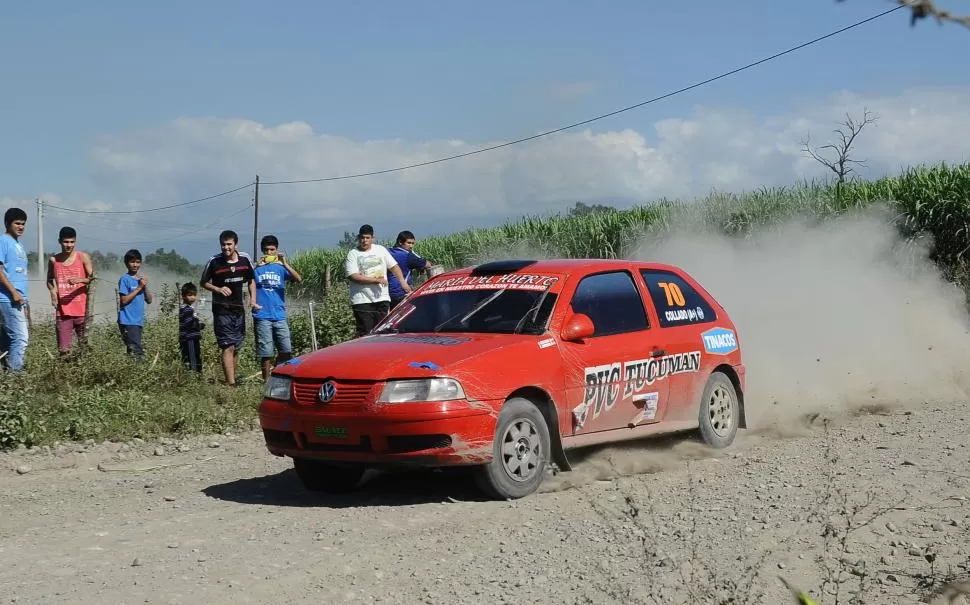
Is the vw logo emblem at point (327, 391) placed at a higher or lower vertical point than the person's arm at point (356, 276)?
lower

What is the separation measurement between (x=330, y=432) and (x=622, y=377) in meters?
2.31

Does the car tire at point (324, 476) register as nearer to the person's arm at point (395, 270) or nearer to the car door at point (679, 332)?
the car door at point (679, 332)

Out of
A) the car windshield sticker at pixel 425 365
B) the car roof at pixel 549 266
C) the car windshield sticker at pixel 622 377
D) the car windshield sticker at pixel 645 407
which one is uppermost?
the car roof at pixel 549 266

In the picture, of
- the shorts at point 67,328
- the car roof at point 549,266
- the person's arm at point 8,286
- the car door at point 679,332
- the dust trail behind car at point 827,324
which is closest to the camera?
the car roof at point 549,266

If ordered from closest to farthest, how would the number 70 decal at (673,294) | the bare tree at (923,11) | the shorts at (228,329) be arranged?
the bare tree at (923,11) → the number 70 decal at (673,294) → the shorts at (228,329)

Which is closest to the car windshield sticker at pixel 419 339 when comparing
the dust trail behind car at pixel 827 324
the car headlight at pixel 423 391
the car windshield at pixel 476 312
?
the car windshield at pixel 476 312

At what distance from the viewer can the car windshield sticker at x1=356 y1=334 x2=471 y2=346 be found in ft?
24.8

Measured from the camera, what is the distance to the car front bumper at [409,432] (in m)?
6.82

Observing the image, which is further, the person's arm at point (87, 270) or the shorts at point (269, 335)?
the shorts at point (269, 335)

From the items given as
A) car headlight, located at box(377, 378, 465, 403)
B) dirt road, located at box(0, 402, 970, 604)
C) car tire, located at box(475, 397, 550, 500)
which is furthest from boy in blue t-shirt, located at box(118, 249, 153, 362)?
car tire, located at box(475, 397, 550, 500)

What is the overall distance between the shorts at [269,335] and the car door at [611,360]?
6087 millimetres

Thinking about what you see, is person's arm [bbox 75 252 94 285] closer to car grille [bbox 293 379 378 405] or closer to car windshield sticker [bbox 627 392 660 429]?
car grille [bbox 293 379 378 405]

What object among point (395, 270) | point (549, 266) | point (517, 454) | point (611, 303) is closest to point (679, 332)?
point (611, 303)

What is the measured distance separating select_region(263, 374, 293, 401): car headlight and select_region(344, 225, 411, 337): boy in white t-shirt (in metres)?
5.82
